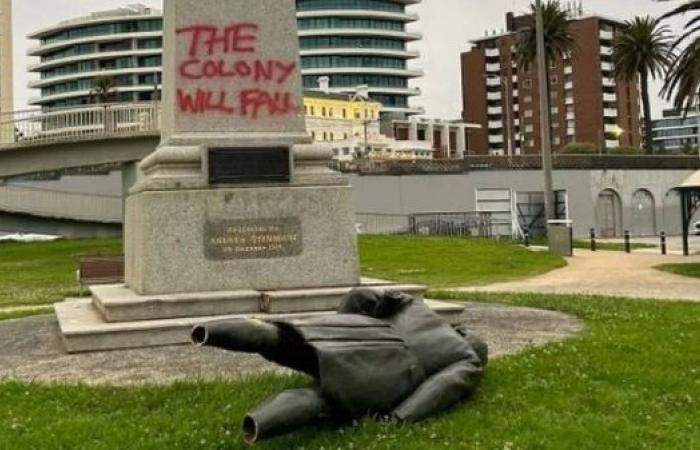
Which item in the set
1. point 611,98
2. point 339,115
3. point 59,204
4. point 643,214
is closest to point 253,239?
point 59,204

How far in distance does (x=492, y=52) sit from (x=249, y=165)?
478 feet

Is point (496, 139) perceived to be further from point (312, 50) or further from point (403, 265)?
point (403, 265)

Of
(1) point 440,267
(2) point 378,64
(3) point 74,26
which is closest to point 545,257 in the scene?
(1) point 440,267

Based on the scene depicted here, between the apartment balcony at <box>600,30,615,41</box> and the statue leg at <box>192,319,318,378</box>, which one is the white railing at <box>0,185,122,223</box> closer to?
the statue leg at <box>192,319,318,378</box>

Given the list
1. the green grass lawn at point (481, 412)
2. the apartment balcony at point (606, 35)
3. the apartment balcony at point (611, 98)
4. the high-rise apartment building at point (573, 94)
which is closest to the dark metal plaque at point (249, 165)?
the green grass lawn at point (481, 412)

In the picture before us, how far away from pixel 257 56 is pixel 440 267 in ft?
54.7

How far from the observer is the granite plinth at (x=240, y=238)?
425 inches

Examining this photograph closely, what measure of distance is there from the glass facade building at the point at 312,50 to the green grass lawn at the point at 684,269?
115 metres

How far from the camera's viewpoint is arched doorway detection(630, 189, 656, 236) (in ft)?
209

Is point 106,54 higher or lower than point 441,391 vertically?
higher

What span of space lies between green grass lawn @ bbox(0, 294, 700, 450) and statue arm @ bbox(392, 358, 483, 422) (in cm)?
8

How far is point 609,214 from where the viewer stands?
63.1 meters

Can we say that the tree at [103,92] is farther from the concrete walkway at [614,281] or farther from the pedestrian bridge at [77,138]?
the concrete walkway at [614,281]

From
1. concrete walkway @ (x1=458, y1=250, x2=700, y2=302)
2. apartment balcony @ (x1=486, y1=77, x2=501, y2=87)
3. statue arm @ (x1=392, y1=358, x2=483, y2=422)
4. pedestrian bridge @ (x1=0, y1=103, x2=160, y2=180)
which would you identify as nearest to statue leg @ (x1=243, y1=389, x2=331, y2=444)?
statue arm @ (x1=392, y1=358, x2=483, y2=422)
